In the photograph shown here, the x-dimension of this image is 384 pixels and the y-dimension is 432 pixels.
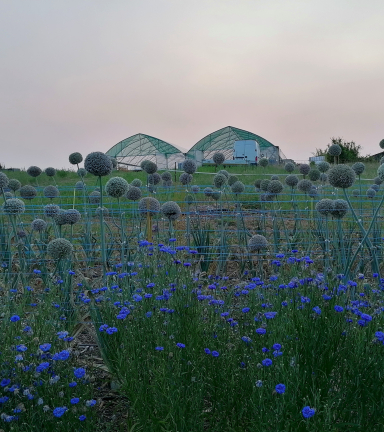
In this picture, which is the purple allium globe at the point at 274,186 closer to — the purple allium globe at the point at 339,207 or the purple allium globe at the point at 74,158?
the purple allium globe at the point at 339,207

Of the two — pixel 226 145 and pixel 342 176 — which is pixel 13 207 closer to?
pixel 342 176

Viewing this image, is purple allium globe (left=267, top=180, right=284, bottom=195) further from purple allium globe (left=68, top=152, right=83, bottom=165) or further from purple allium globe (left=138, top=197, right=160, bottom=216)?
purple allium globe (left=68, top=152, right=83, bottom=165)

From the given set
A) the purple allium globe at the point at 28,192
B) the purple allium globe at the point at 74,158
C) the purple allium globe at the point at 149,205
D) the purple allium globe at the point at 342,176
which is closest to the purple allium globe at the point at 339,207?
the purple allium globe at the point at 342,176

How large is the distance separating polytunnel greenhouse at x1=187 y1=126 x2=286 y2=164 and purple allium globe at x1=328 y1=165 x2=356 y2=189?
116ft

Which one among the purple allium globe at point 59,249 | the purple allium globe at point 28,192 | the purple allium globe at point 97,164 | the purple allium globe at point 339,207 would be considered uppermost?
the purple allium globe at point 97,164

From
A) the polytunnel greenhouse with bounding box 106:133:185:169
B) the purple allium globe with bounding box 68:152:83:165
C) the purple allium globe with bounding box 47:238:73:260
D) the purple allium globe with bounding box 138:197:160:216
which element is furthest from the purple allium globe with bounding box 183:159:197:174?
the polytunnel greenhouse with bounding box 106:133:185:169

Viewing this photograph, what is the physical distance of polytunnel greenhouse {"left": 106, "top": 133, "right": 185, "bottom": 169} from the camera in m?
41.3

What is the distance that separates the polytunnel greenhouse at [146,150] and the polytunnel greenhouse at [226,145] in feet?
5.02

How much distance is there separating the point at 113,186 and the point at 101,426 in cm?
249

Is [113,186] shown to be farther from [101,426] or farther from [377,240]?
[377,240]

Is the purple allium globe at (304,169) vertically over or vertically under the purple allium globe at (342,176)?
over

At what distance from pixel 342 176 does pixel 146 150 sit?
3902 cm

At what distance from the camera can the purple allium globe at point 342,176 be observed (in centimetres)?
438

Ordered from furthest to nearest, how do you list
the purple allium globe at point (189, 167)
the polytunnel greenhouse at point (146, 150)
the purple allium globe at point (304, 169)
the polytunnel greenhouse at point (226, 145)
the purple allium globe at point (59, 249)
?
the polytunnel greenhouse at point (146, 150) → the polytunnel greenhouse at point (226, 145) → the purple allium globe at point (304, 169) → the purple allium globe at point (189, 167) → the purple allium globe at point (59, 249)
